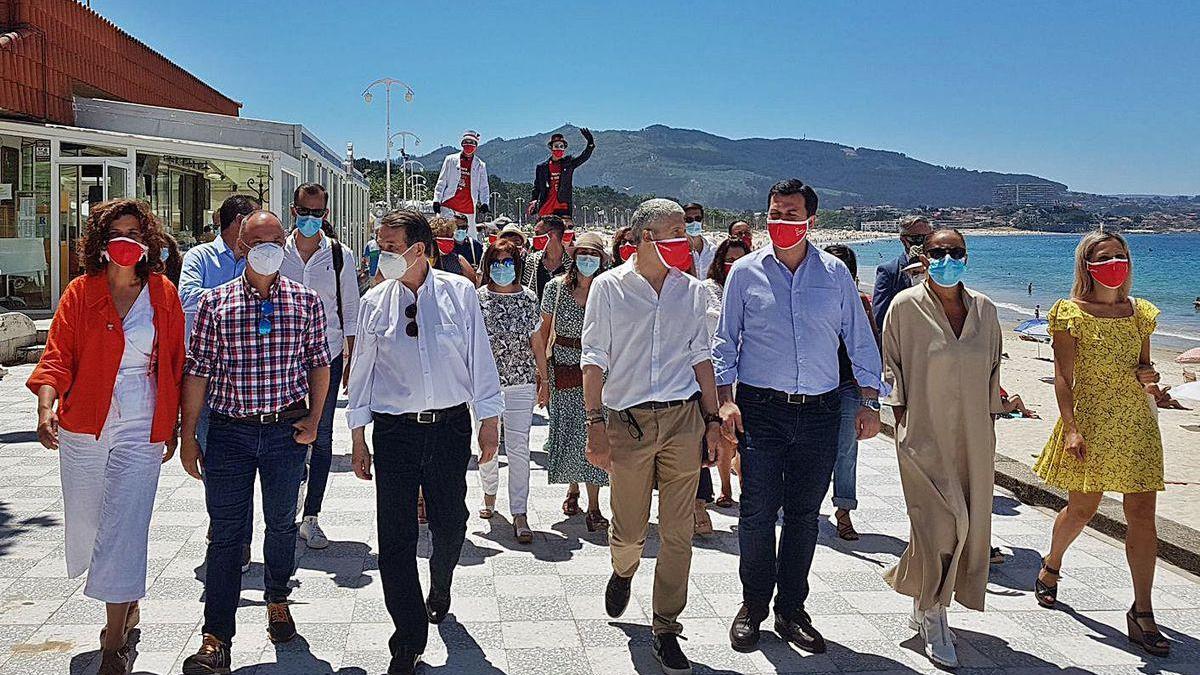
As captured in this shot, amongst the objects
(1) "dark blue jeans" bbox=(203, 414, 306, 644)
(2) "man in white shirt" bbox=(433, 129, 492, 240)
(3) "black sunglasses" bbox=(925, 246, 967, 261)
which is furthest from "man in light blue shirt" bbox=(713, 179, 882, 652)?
(2) "man in white shirt" bbox=(433, 129, 492, 240)

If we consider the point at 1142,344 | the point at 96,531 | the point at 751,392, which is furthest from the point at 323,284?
the point at 1142,344

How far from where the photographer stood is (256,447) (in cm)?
441

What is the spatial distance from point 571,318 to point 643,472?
88.1 inches

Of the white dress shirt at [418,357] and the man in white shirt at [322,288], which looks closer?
the white dress shirt at [418,357]

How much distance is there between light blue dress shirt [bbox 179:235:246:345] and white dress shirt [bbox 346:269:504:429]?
4.66 feet

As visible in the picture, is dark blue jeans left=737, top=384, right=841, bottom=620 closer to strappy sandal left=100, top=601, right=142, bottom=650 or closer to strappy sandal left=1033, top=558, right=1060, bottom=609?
strappy sandal left=1033, top=558, right=1060, bottom=609

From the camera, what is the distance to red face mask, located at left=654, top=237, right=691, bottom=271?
182 inches

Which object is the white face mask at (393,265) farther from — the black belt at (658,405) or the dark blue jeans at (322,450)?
the dark blue jeans at (322,450)

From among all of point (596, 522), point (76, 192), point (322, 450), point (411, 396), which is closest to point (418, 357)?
point (411, 396)

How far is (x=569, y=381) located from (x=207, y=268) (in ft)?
7.92

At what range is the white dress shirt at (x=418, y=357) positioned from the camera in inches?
171

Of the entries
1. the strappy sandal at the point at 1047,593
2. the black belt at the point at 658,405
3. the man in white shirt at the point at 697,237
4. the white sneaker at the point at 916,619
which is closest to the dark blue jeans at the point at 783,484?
the black belt at the point at 658,405

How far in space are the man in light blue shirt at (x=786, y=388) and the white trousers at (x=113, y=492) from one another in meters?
2.58

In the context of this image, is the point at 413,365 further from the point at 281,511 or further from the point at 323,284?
the point at 323,284
